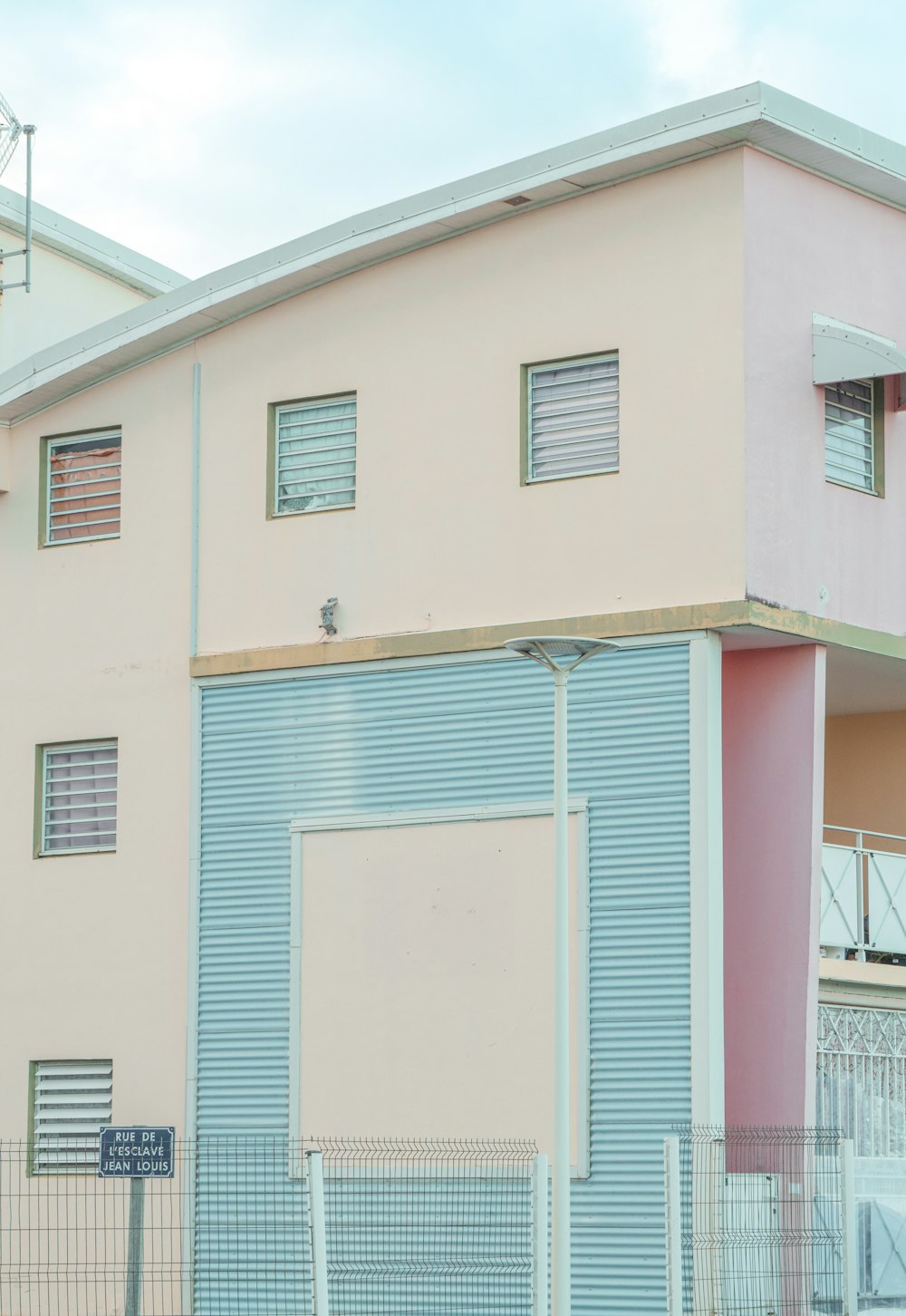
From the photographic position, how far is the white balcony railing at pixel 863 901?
65.4ft

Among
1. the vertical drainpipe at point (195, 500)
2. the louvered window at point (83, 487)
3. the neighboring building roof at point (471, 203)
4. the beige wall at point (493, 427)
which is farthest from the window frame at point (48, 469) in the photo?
the beige wall at point (493, 427)

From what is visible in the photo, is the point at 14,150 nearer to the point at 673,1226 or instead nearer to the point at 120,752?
the point at 120,752

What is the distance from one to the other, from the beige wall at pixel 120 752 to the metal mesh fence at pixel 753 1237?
580 cm

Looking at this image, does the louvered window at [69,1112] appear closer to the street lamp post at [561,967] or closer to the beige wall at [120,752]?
the beige wall at [120,752]

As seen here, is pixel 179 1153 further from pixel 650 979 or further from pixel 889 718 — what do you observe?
pixel 889 718

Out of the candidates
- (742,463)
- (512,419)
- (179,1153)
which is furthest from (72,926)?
(742,463)

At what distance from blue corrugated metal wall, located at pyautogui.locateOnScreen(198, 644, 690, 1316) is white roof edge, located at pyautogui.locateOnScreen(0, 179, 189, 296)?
323 inches

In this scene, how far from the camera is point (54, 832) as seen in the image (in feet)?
73.5

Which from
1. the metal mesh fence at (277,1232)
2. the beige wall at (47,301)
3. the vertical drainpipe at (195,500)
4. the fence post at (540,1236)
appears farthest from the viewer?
the beige wall at (47,301)

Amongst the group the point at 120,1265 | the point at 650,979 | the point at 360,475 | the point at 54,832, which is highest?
the point at 360,475

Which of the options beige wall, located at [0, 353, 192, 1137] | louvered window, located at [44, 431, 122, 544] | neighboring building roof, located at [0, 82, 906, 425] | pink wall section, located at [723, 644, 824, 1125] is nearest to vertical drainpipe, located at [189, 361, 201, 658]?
beige wall, located at [0, 353, 192, 1137]

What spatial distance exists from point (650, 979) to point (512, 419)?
17.8 feet

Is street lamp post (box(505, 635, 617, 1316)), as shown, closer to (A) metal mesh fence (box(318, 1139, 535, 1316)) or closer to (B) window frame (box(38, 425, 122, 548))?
(A) metal mesh fence (box(318, 1139, 535, 1316))

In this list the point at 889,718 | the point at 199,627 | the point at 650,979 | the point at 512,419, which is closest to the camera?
the point at 650,979
